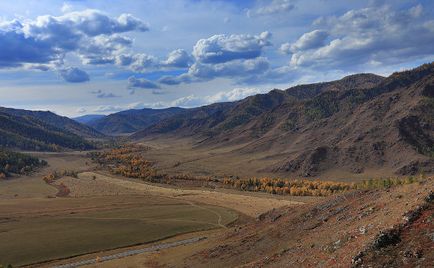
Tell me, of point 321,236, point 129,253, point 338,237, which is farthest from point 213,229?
point 338,237

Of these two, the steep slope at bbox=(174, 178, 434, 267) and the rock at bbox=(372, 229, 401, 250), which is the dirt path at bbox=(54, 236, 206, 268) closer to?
the steep slope at bbox=(174, 178, 434, 267)

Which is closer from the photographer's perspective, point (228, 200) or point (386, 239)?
point (386, 239)

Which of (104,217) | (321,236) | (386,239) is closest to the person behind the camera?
(386,239)

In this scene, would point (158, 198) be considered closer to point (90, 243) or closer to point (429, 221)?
point (90, 243)

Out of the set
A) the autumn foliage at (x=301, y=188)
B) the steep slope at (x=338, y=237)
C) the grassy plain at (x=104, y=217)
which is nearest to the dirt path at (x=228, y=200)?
the grassy plain at (x=104, y=217)

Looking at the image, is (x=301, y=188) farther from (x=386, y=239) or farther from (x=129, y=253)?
(x=386, y=239)

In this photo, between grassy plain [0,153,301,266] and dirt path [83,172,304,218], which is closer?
grassy plain [0,153,301,266]

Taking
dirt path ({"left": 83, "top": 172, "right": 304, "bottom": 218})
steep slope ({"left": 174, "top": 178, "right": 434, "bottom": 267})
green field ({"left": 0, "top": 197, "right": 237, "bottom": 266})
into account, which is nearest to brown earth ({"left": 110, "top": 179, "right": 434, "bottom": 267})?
steep slope ({"left": 174, "top": 178, "right": 434, "bottom": 267})

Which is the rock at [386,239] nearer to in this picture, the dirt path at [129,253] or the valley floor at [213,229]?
the valley floor at [213,229]

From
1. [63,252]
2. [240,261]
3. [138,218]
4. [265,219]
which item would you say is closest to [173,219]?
[138,218]
